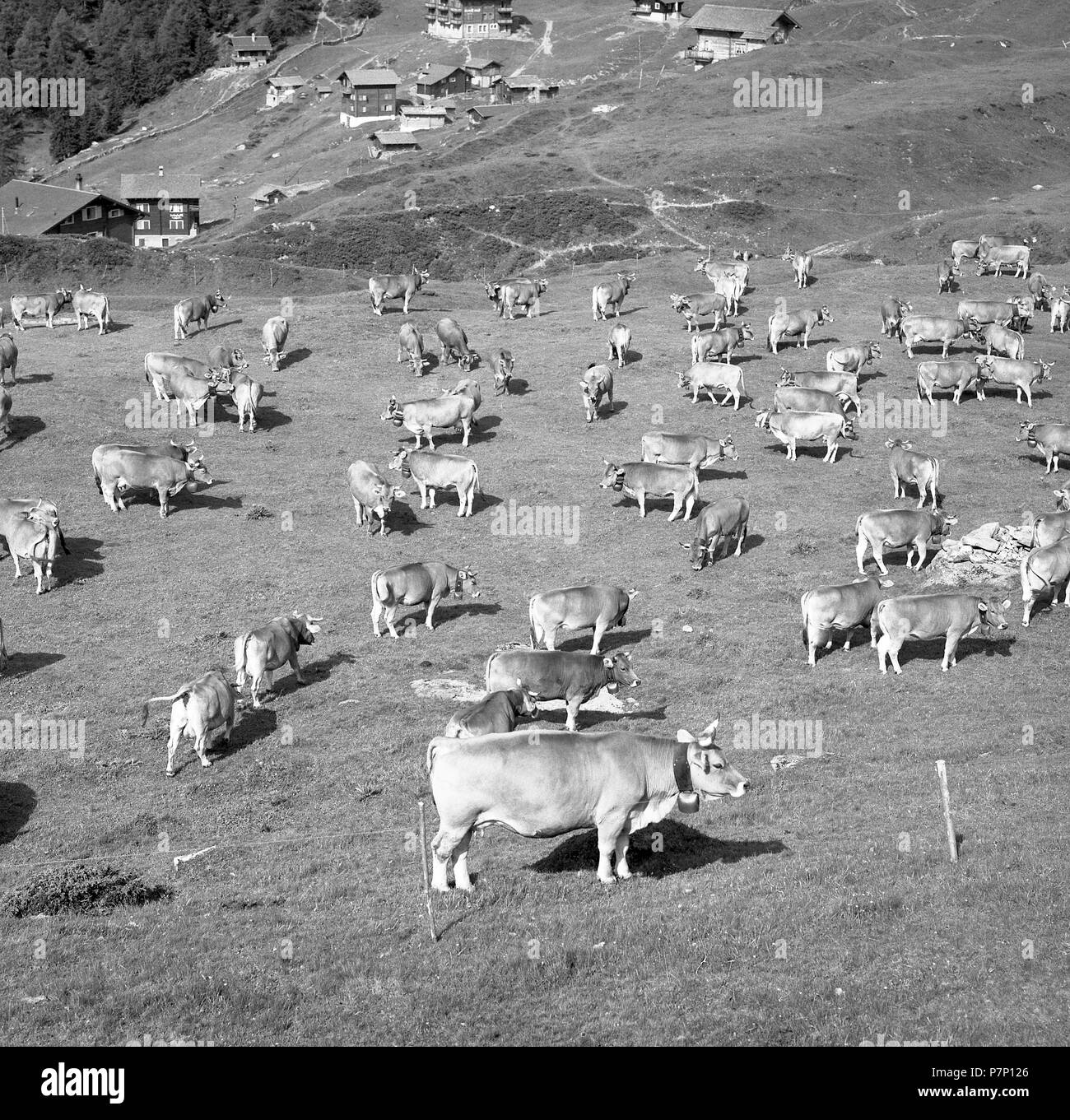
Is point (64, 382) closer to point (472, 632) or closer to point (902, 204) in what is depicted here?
point (472, 632)

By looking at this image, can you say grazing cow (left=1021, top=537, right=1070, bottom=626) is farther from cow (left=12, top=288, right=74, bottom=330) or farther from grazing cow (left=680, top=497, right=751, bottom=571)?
cow (left=12, top=288, right=74, bottom=330)

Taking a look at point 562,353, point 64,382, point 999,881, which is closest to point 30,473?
point 64,382

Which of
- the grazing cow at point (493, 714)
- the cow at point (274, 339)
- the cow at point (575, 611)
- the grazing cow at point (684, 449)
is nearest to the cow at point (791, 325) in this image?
the grazing cow at point (684, 449)

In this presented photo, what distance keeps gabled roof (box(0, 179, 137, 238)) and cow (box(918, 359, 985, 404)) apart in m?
72.5

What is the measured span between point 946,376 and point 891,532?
53.0ft

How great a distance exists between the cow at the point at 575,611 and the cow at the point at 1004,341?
2765 centimetres

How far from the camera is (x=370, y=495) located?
3469 centimetres

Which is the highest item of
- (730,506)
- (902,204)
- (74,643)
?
(902,204)

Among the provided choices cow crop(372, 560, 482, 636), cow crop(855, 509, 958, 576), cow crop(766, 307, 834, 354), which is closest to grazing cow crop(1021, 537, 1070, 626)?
cow crop(855, 509, 958, 576)

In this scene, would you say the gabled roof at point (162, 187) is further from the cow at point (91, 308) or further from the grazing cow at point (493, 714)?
the grazing cow at point (493, 714)

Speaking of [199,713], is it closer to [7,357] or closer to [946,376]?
[7,357]

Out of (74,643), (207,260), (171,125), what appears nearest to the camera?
(74,643)
